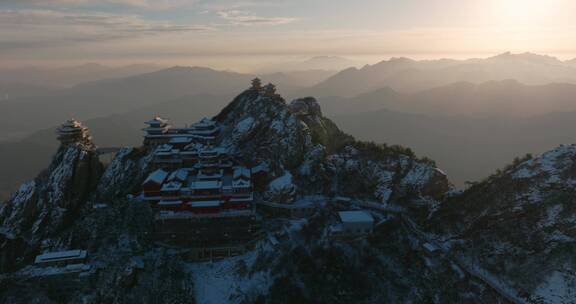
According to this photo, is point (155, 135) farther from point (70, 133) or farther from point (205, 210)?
point (205, 210)

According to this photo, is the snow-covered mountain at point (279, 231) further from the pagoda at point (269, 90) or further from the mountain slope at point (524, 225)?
the pagoda at point (269, 90)

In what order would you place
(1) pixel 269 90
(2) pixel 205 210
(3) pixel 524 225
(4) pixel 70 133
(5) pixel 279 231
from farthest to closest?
(1) pixel 269 90 → (4) pixel 70 133 → (5) pixel 279 231 → (2) pixel 205 210 → (3) pixel 524 225

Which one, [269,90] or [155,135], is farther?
[269,90]

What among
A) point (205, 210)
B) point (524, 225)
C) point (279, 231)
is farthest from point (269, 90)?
point (524, 225)

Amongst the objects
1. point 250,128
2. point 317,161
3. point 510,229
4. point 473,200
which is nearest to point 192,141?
point 250,128

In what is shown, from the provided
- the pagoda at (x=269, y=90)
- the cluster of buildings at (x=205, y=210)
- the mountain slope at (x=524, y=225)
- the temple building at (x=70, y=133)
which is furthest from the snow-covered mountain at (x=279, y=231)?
the pagoda at (x=269, y=90)

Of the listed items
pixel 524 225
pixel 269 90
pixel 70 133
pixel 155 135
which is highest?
pixel 269 90

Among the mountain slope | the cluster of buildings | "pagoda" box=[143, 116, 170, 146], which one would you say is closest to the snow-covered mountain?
the mountain slope

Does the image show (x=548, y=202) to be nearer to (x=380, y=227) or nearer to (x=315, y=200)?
(x=380, y=227)

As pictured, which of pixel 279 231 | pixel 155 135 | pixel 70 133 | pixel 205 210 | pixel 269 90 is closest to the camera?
pixel 205 210
